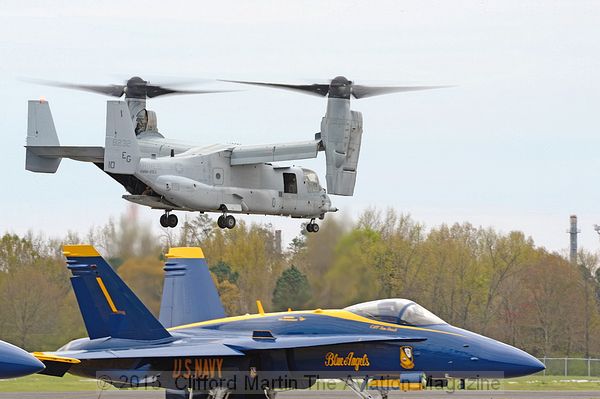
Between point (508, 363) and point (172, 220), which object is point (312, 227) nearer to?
point (172, 220)

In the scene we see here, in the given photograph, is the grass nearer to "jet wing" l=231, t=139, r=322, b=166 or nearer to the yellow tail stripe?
"jet wing" l=231, t=139, r=322, b=166

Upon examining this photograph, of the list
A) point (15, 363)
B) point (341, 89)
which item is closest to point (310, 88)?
point (341, 89)

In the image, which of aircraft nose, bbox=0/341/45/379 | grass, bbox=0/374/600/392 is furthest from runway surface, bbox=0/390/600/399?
aircraft nose, bbox=0/341/45/379

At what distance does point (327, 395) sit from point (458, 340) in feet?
32.8

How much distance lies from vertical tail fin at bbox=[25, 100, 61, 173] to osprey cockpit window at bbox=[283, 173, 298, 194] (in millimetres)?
6969

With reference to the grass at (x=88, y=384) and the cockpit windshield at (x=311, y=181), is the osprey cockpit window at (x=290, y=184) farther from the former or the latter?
the grass at (x=88, y=384)

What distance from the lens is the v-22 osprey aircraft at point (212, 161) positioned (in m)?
37.7

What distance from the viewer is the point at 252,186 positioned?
41.5 m

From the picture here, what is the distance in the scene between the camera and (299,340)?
25.8 metres

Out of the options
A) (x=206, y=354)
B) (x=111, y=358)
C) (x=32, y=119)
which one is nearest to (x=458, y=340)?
(x=206, y=354)

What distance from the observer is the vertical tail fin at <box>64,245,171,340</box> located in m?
26.6

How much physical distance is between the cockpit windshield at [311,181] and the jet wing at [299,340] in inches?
633

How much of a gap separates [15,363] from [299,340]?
28.1 ft

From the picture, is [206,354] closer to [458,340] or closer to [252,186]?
[458,340]
